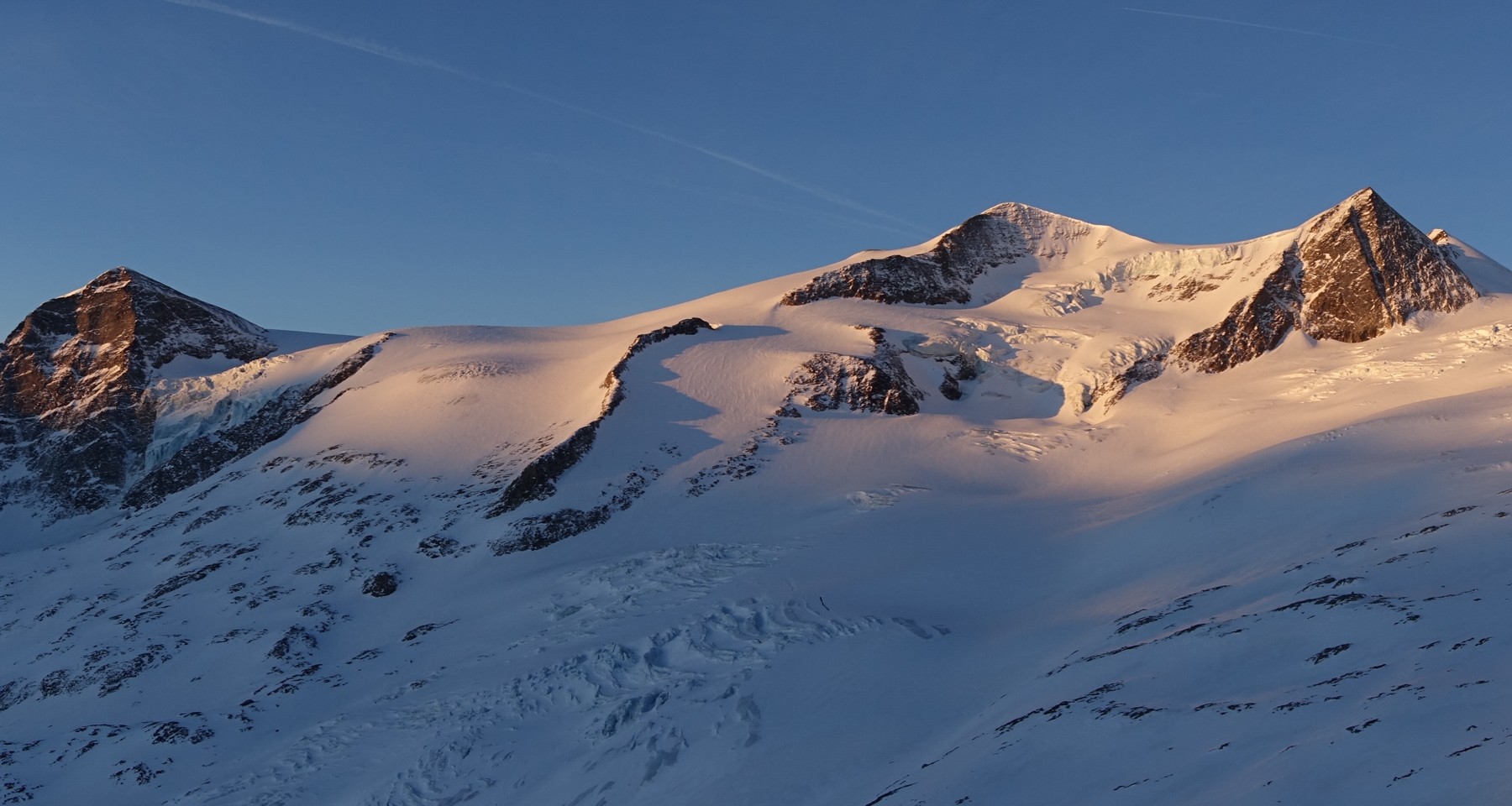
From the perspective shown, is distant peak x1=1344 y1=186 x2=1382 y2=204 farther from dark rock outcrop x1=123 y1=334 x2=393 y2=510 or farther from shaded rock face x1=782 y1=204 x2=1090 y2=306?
dark rock outcrop x1=123 y1=334 x2=393 y2=510

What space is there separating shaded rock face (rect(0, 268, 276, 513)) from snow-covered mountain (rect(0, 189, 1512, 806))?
417 millimetres

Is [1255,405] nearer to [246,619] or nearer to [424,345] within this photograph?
[246,619]

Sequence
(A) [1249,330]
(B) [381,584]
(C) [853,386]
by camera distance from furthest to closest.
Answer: (A) [1249,330] → (C) [853,386] → (B) [381,584]

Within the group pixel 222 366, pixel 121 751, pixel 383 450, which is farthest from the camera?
pixel 222 366

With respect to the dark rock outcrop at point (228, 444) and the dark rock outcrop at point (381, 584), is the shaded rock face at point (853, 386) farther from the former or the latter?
the dark rock outcrop at point (228, 444)

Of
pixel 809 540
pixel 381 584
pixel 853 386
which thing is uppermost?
pixel 853 386

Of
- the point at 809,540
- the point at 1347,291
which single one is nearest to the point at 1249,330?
the point at 1347,291

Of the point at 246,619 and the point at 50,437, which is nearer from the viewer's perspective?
the point at 246,619

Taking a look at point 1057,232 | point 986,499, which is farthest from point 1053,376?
point 1057,232

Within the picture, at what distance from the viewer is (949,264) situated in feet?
295

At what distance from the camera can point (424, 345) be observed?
3285 inches

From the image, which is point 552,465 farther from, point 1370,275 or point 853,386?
point 1370,275

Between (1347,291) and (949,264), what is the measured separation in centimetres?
3257

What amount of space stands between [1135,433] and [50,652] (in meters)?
59.2
